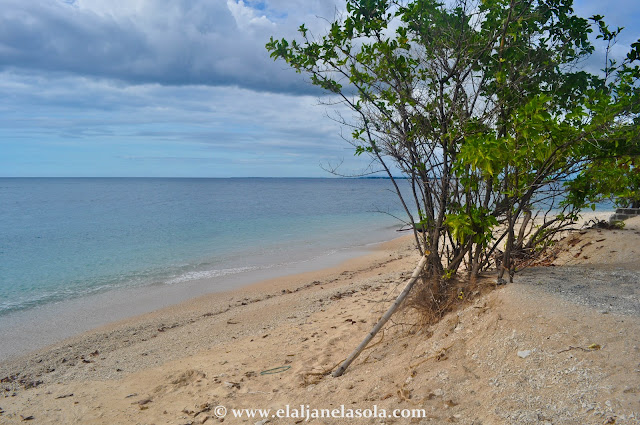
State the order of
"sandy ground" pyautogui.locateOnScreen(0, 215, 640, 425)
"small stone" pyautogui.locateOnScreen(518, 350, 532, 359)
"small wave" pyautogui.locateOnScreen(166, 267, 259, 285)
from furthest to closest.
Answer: "small wave" pyautogui.locateOnScreen(166, 267, 259, 285) < "small stone" pyautogui.locateOnScreen(518, 350, 532, 359) < "sandy ground" pyautogui.locateOnScreen(0, 215, 640, 425)

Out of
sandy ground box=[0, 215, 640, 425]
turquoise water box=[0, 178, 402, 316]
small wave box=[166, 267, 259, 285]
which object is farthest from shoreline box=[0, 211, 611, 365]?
sandy ground box=[0, 215, 640, 425]

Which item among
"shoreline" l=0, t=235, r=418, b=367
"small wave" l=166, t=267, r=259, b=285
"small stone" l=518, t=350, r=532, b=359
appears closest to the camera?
"small stone" l=518, t=350, r=532, b=359

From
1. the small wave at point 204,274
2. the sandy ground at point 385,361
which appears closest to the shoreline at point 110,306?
the small wave at point 204,274

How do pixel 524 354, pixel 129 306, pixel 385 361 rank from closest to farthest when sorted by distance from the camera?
pixel 524 354
pixel 385 361
pixel 129 306

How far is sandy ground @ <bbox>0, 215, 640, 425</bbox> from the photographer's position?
3.07m

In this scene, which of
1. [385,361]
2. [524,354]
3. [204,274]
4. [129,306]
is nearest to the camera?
[524,354]

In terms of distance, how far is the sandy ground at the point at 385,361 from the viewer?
307 centimetres

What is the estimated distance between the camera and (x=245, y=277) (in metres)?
12.0

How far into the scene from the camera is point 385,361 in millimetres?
4340

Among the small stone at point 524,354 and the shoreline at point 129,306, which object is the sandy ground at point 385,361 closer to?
the small stone at point 524,354

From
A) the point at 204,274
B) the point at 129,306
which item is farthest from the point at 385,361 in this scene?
the point at 204,274

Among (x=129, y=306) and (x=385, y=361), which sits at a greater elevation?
(x=385, y=361)

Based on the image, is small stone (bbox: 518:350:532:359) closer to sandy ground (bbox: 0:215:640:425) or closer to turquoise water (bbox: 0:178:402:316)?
sandy ground (bbox: 0:215:640:425)

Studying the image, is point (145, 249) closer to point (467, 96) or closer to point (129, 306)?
point (129, 306)
